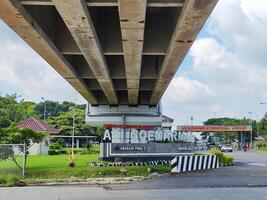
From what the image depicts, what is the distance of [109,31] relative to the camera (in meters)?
15.3

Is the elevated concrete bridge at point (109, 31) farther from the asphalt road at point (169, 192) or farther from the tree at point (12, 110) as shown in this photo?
the tree at point (12, 110)

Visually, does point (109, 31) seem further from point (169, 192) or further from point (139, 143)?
point (139, 143)

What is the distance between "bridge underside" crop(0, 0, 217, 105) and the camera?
10.7 m

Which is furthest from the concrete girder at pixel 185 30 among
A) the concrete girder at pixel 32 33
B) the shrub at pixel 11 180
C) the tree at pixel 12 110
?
the tree at pixel 12 110

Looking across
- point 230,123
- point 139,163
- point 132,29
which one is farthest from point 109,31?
point 230,123

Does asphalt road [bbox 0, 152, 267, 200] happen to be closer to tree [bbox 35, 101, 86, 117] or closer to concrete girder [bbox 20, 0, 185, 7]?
concrete girder [bbox 20, 0, 185, 7]

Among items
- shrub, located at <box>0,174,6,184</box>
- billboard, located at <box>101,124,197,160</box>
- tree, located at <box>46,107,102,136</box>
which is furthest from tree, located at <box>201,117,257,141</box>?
shrub, located at <box>0,174,6,184</box>

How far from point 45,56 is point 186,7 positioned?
23.6ft

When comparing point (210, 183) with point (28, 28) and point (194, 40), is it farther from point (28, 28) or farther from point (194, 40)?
point (28, 28)

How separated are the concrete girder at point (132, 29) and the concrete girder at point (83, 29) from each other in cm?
83

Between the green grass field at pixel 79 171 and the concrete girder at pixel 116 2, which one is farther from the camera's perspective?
the green grass field at pixel 79 171

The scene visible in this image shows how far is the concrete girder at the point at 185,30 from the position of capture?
1012 centimetres

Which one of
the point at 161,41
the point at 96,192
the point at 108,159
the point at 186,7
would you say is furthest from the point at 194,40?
the point at 108,159

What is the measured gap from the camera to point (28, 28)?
12.3m
